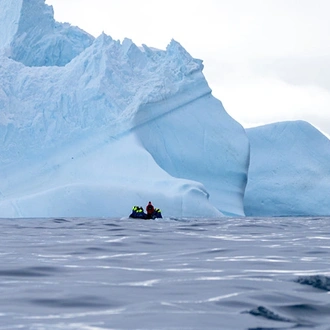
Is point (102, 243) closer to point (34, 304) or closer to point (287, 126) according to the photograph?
point (34, 304)

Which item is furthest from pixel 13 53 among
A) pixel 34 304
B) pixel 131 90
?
pixel 34 304

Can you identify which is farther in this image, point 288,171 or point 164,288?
point 288,171

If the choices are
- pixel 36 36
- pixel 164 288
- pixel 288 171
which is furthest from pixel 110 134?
pixel 164 288

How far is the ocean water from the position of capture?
3688 mm

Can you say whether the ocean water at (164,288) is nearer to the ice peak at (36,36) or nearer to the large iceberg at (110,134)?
the large iceberg at (110,134)

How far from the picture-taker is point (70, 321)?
3.61 meters

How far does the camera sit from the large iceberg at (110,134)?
2464cm

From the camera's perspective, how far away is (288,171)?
3391 centimetres

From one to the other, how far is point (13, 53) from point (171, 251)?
75.6ft

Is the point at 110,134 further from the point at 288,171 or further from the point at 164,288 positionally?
the point at 164,288

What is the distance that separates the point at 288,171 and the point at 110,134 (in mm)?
10591

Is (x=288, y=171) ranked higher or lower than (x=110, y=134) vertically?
lower

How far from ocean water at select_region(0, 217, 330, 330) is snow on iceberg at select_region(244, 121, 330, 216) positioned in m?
24.9

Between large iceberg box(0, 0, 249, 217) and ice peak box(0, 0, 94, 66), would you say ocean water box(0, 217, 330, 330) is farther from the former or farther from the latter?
ice peak box(0, 0, 94, 66)
